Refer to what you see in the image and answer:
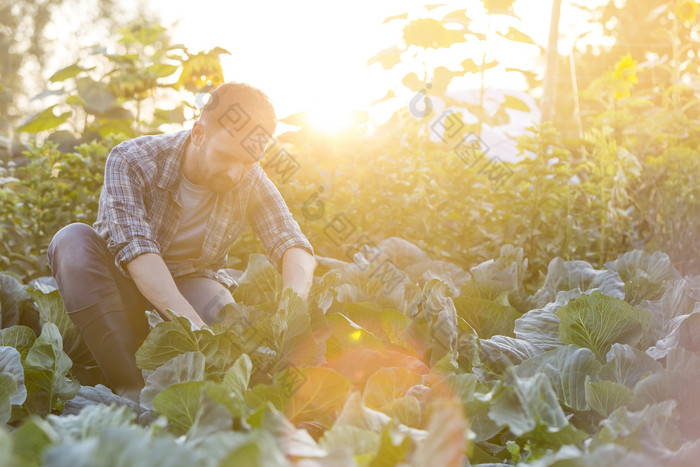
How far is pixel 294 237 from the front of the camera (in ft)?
7.41

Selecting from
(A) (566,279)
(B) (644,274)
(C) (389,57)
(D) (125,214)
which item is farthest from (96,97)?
(B) (644,274)

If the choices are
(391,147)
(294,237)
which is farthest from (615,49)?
(294,237)

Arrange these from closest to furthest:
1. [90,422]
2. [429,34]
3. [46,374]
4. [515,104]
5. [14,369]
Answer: [90,422] < [14,369] < [46,374] < [429,34] < [515,104]

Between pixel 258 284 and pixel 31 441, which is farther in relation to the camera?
pixel 258 284

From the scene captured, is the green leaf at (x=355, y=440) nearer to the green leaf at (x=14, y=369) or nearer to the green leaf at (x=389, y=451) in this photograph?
the green leaf at (x=389, y=451)

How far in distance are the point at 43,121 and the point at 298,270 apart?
379cm

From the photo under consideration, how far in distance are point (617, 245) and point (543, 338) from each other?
2015mm

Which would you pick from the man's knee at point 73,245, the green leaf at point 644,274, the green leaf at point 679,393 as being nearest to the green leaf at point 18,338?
the man's knee at point 73,245

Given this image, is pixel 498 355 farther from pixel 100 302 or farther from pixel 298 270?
pixel 100 302

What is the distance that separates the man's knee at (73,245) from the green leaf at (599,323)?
1.49 m

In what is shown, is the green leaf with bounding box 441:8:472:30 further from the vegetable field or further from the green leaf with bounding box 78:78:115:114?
the green leaf with bounding box 78:78:115:114

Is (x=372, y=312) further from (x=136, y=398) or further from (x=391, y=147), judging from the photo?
(x=391, y=147)

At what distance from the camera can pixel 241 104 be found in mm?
1982

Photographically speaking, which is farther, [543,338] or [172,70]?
[172,70]
